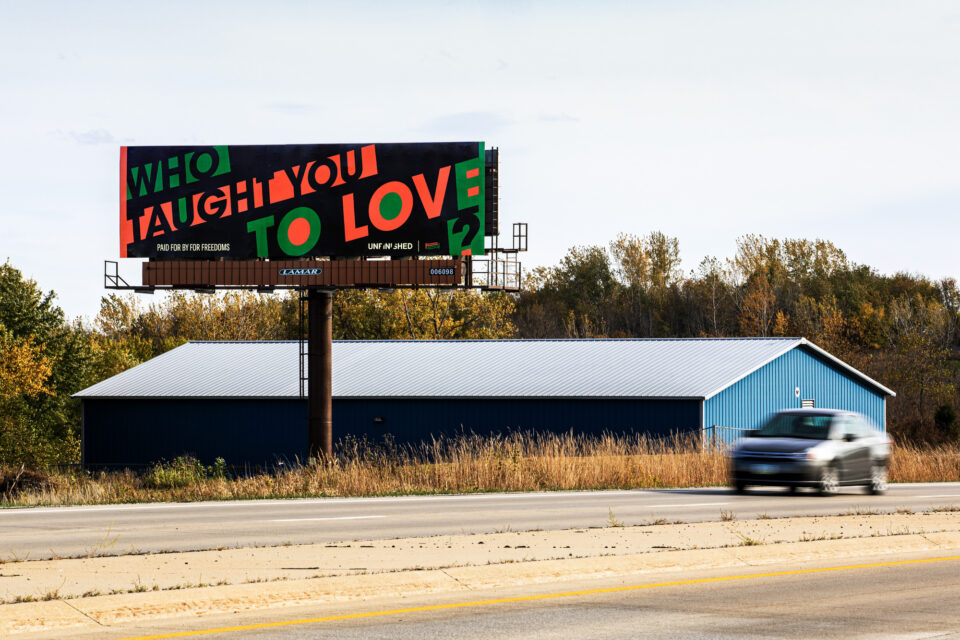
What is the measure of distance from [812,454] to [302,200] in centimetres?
2003

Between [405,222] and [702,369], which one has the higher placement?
[405,222]

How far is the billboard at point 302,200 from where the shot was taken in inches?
1508

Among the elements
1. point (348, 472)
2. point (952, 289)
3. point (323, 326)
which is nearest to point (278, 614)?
point (348, 472)

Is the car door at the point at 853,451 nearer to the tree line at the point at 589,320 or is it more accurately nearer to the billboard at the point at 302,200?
the billboard at the point at 302,200

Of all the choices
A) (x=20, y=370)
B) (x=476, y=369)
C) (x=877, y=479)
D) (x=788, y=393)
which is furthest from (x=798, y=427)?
(x=20, y=370)

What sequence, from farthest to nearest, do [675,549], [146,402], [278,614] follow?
[146,402]
[675,549]
[278,614]

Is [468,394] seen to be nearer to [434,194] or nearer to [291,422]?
[291,422]

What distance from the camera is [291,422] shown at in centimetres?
5069

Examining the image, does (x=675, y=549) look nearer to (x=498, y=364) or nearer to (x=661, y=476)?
(x=661, y=476)

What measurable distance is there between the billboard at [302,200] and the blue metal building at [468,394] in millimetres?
11148

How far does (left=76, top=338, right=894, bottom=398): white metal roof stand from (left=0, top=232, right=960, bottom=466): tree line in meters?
13.5

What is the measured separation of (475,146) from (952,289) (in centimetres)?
8081

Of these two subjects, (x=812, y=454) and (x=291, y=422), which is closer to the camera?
(x=812, y=454)

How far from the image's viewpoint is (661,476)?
94.5 feet
